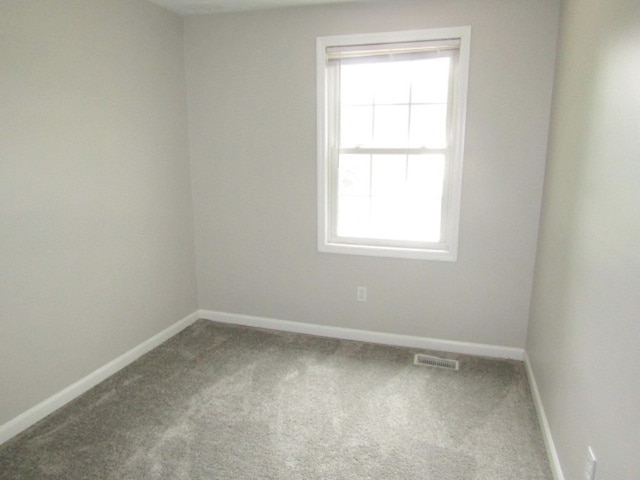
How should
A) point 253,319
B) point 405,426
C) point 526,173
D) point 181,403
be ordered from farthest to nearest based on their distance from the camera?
point 253,319
point 526,173
point 181,403
point 405,426

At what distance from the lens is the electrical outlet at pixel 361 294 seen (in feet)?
10.0

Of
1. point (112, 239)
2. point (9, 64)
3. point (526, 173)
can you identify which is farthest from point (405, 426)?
point (9, 64)

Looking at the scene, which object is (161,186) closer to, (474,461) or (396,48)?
(396,48)

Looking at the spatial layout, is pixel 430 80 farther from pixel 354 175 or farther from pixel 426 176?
pixel 354 175

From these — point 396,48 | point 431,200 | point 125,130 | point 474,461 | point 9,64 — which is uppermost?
point 396,48

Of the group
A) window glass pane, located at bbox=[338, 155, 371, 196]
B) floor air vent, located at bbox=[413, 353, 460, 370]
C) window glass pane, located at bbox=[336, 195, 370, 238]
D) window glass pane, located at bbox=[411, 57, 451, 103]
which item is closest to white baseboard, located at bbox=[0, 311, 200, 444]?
window glass pane, located at bbox=[336, 195, 370, 238]

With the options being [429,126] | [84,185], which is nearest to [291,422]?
[84,185]

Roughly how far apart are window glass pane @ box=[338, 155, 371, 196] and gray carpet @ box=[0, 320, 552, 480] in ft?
3.78

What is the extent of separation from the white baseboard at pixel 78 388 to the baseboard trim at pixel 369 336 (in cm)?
44

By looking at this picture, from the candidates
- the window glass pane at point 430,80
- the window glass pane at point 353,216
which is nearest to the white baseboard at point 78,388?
the window glass pane at point 353,216

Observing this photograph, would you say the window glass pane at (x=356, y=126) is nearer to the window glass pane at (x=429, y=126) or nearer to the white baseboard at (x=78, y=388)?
the window glass pane at (x=429, y=126)

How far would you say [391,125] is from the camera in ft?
9.30

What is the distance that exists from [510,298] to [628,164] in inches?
65.9

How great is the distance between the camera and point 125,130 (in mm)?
2625
